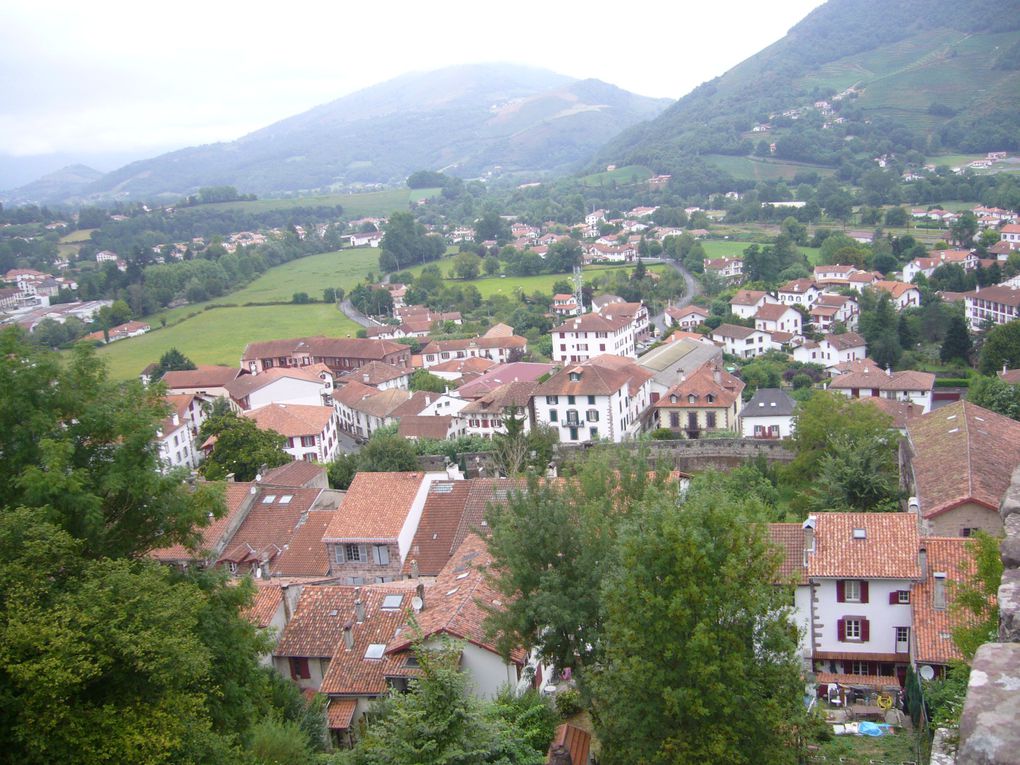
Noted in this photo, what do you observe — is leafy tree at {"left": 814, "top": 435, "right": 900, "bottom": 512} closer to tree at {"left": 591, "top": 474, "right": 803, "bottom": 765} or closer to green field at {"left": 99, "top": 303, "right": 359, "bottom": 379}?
tree at {"left": 591, "top": 474, "right": 803, "bottom": 765}

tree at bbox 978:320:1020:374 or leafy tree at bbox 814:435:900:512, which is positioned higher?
leafy tree at bbox 814:435:900:512

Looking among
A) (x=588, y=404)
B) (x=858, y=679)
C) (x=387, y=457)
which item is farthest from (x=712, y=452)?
(x=858, y=679)

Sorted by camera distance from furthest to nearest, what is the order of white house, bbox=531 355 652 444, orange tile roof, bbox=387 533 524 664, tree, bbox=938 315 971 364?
tree, bbox=938 315 971 364
white house, bbox=531 355 652 444
orange tile roof, bbox=387 533 524 664

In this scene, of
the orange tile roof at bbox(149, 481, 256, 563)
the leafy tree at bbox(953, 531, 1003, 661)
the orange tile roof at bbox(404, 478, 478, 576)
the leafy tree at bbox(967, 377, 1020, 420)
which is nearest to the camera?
the leafy tree at bbox(953, 531, 1003, 661)

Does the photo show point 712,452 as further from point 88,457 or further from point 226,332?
point 226,332

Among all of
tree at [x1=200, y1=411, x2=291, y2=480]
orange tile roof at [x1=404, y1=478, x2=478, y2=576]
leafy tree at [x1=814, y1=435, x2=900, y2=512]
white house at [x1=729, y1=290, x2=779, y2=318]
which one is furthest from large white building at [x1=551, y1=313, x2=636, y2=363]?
orange tile roof at [x1=404, y1=478, x2=478, y2=576]

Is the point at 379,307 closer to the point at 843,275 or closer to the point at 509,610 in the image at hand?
the point at 843,275
